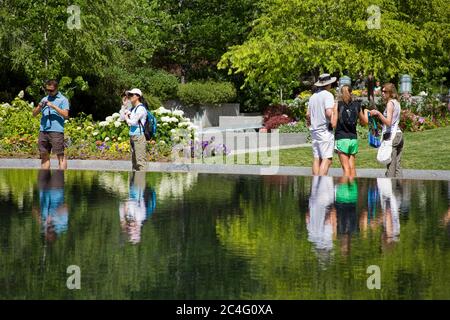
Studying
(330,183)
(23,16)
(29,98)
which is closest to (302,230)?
(330,183)

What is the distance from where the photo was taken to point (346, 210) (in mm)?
9727

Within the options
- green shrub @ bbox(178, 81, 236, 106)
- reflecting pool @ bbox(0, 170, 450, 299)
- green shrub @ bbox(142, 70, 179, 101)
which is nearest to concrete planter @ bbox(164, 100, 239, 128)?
green shrub @ bbox(178, 81, 236, 106)

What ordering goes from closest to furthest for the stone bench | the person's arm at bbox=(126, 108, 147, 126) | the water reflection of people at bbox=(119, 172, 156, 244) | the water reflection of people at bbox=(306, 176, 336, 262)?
the water reflection of people at bbox=(306, 176, 336, 262)
the water reflection of people at bbox=(119, 172, 156, 244)
the person's arm at bbox=(126, 108, 147, 126)
the stone bench

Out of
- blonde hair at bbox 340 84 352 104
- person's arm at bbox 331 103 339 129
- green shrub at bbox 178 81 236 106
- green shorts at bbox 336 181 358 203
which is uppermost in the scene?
green shrub at bbox 178 81 236 106

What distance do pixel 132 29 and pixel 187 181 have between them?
74.9 feet

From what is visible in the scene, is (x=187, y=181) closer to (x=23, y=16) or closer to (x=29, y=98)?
(x=23, y=16)

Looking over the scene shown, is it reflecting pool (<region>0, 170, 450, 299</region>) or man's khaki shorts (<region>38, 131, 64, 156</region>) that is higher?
man's khaki shorts (<region>38, 131, 64, 156</region>)

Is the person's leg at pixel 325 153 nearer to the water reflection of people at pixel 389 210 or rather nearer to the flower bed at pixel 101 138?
the water reflection of people at pixel 389 210

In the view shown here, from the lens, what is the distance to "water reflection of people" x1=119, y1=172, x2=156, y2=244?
8492 millimetres

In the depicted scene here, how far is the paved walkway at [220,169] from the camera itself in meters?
18.3

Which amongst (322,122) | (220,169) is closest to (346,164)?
(322,122)

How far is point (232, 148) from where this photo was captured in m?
24.4

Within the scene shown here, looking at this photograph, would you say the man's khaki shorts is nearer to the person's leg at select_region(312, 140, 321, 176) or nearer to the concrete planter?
the person's leg at select_region(312, 140, 321, 176)

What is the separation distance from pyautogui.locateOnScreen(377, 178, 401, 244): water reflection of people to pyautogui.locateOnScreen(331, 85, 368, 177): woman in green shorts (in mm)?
1183
